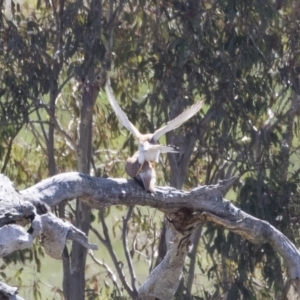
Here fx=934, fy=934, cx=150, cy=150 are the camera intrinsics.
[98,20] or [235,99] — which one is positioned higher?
[98,20]

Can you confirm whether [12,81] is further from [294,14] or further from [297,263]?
[297,263]

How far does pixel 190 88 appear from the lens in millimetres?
7305

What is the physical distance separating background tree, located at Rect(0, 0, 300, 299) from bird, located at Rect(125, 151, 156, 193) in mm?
1925

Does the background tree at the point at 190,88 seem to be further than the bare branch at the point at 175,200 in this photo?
Yes

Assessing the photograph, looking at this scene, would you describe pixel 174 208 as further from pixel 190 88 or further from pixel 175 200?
pixel 190 88

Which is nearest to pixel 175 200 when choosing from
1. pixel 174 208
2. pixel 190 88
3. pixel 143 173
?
pixel 174 208

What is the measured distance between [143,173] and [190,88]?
271cm

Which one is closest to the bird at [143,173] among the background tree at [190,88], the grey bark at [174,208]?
the grey bark at [174,208]

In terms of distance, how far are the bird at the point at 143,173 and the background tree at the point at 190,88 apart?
192 centimetres

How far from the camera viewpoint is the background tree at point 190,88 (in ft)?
23.6

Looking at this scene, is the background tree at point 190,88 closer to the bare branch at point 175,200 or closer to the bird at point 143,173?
the bird at point 143,173

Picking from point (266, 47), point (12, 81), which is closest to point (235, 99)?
point (266, 47)

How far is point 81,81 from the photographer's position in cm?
758

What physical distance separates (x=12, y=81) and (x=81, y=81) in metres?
0.57
